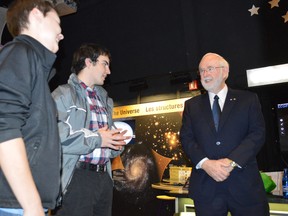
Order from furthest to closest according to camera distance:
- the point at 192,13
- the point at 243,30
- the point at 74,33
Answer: the point at 74,33
the point at 192,13
the point at 243,30

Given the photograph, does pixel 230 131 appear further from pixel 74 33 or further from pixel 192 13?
pixel 74 33

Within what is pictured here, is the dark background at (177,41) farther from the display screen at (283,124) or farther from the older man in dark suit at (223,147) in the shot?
the older man in dark suit at (223,147)

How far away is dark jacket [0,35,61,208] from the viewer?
1.01 meters

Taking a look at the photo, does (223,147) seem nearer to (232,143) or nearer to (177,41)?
(232,143)

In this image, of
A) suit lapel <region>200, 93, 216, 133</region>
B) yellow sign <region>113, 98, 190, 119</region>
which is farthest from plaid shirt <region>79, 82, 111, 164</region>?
yellow sign <region>113, 98, 190, 119</region>

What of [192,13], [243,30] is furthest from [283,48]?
[192,13]

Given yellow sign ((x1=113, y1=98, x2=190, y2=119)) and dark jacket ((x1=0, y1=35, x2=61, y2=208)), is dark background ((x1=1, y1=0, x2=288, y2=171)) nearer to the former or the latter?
yellow sign ((x1=113, y1=98, x2=190, y2=119))

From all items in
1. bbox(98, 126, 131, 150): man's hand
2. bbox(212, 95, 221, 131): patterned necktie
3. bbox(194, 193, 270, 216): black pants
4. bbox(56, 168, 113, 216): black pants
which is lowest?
bbox(194, 193, 270, 216): black pants

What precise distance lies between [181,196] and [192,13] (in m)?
4.18

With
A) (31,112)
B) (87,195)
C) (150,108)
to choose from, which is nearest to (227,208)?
(87,195)

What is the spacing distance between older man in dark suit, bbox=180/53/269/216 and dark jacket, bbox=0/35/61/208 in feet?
4.80

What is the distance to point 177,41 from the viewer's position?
629cm

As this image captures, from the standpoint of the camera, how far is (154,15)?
667cm

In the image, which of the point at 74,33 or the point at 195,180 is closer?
the point at 195,180
